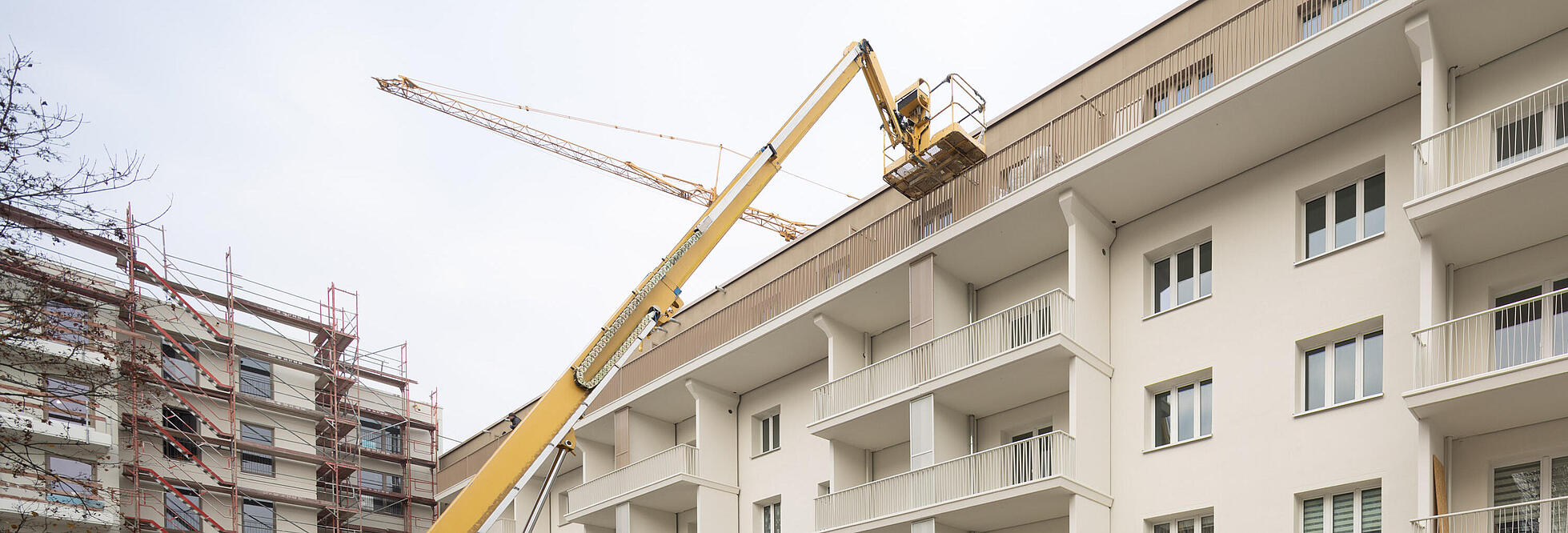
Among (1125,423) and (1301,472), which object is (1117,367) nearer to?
(1125,423)

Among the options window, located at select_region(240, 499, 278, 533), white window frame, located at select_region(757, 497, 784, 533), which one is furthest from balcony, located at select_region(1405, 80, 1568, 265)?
window, located at select_region(240, 499, 278, 533)

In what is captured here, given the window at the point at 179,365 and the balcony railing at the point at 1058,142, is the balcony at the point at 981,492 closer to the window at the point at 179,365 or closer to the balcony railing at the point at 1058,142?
the balcony railing at the point at 1058,142

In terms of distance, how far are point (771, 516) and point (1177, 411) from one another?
13.4 meters

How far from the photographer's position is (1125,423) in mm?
22844

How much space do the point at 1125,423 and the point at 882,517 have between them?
218 inches

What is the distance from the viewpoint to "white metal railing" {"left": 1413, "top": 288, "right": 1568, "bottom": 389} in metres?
16.9

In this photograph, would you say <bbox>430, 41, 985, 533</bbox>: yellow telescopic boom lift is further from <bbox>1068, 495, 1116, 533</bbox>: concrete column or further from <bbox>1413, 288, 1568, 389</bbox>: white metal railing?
<bbox>1413, 288, 1568, 389</bbox>: white metal railing

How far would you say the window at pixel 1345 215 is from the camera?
2005 cm

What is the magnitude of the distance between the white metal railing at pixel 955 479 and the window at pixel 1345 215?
564cm

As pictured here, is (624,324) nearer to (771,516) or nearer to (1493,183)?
(771,516)

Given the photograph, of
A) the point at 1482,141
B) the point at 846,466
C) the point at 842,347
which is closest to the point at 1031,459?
the point at 846,466

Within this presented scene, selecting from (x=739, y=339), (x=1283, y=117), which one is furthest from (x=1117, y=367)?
(x=739, y=339)

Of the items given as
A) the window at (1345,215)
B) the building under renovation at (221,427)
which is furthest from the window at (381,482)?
the window at (1345,215)

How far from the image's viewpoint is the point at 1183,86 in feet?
72.5
